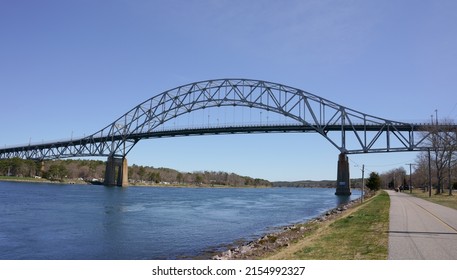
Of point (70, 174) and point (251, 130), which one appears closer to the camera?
point (251, 130)

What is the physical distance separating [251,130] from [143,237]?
9072 centimetres

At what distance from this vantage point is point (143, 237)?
76.9ft

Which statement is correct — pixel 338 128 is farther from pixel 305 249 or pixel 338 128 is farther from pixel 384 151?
pixel 305 249

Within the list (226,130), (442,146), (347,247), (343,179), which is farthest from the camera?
(226,130)

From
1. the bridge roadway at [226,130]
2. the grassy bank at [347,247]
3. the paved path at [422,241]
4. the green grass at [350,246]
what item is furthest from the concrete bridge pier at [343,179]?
the grassy bank at [347,247]

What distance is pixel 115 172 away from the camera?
133750mm

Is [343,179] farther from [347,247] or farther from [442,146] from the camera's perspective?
[347,247]

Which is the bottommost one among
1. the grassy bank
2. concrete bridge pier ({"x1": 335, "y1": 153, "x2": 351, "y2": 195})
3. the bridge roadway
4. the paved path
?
the grassy bank

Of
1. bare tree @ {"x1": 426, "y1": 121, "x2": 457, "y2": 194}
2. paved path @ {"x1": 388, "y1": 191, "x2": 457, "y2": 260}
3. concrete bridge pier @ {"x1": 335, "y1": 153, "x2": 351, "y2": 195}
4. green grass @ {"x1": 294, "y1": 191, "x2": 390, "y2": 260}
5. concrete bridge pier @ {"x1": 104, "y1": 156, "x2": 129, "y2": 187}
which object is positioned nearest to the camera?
paved path @ {"x1": 388, "y1": 191, "x2": 457, "y2": 260}

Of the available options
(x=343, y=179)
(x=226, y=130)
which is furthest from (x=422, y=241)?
(x=226, y=130)

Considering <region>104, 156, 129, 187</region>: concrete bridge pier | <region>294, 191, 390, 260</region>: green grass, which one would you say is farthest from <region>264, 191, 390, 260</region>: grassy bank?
<region>104, 156, 129, 187</region>: concrete bridge pier

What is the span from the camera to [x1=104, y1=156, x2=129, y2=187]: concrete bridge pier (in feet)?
410

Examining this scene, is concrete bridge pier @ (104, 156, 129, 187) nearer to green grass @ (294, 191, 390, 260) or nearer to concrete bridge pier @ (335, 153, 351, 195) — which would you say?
concrete bridge pier @ (335, 153, 351, 195)

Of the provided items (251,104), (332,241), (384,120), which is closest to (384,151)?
(384,120)
